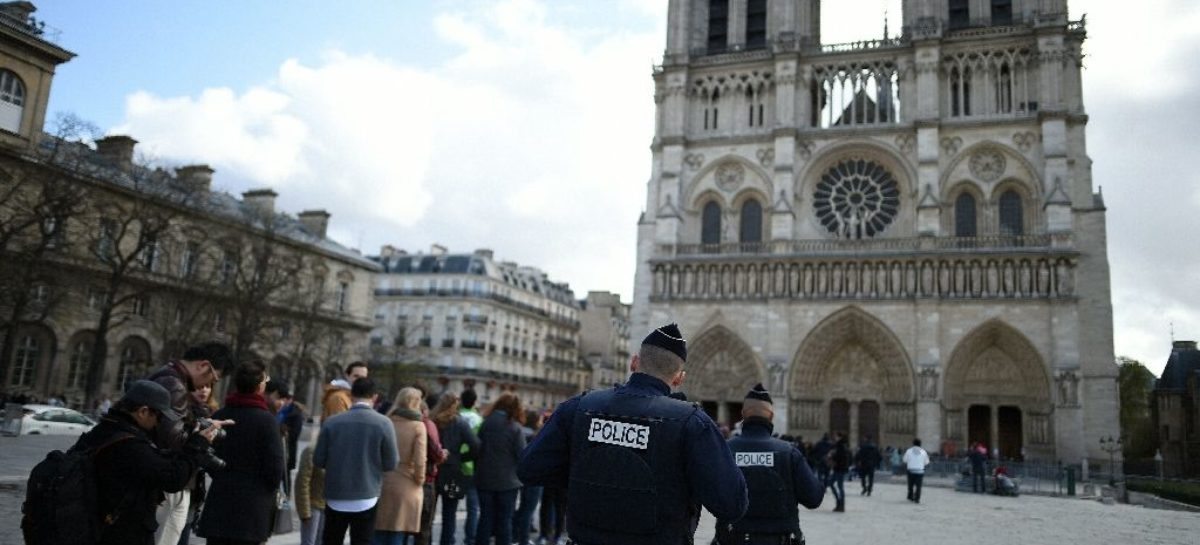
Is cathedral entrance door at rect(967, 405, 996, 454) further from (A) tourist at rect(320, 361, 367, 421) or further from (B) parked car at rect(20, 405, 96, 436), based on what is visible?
(A) tourist at rect(320, 361, 367, 421)

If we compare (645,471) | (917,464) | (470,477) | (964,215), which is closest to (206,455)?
(645,471)

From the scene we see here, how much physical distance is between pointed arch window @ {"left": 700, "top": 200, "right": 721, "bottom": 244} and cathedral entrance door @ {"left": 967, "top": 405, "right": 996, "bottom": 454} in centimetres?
1162

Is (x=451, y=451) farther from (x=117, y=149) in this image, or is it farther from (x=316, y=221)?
(x=316, y=221)

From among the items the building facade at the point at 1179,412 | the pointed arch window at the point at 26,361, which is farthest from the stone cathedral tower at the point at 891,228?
the pointed arch window at the point at 26,361

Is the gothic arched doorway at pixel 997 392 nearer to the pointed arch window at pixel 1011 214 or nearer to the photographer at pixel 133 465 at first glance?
the pointed arch window at pixel 1011 214

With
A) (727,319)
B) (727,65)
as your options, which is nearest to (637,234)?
(727,319)

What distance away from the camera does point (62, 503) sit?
3.36 m

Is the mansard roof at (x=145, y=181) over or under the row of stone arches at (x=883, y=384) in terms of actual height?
over

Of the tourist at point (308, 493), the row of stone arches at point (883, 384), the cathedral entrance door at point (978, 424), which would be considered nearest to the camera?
the tourist at point (308, 493)

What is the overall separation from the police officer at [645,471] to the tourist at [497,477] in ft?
14.4

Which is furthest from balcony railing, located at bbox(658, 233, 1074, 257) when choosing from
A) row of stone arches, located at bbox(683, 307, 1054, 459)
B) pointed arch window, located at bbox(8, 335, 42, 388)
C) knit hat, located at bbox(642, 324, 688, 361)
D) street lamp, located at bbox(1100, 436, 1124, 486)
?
knit hat, located at bbox(642, 324, 688, 361)

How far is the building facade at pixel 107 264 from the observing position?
2233cm

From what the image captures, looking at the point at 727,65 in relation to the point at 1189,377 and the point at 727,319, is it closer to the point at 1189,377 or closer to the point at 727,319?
the point at 727,319

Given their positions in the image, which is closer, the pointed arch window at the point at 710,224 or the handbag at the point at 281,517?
the handbag at the point at 281,517
